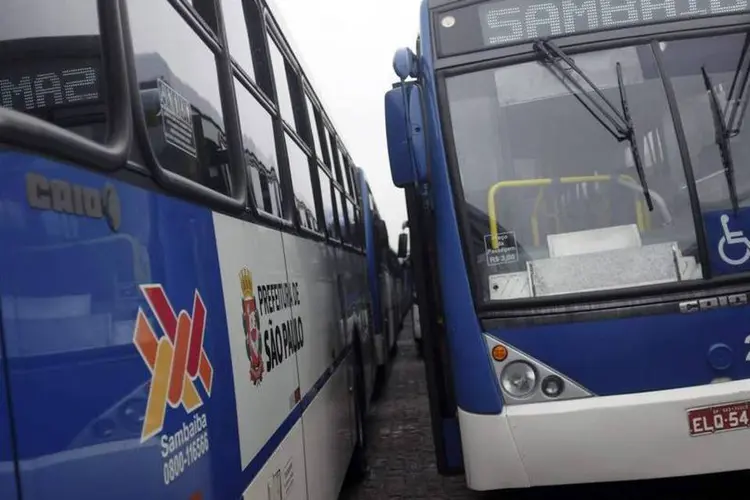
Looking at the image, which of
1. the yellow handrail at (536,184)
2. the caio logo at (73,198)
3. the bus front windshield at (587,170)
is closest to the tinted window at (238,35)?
the bus front windshield at (587,170)

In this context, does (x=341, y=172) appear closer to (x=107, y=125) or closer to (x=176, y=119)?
(x=176, y=119)

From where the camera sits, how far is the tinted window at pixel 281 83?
4914 millimetres

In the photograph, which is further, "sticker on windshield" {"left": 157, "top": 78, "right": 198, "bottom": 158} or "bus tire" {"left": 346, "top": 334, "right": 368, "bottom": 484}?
"bus tire" {"left": 346, "top": 334, "right": 368, "bottom": 484}

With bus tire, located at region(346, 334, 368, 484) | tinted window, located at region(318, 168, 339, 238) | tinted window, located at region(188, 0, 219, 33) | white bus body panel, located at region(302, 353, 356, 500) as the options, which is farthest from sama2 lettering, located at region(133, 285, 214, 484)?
bus tire, located at region(346, 334, 368, 484)

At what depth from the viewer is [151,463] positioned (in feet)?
6.39

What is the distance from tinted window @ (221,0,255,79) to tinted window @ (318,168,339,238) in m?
2.44

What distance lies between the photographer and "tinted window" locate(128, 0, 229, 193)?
2334 mm

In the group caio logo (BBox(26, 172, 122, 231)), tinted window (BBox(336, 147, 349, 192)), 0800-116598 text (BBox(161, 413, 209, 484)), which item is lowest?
0800-116598 text (BBox(161, 413, 209, 484))

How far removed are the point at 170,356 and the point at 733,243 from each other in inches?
124

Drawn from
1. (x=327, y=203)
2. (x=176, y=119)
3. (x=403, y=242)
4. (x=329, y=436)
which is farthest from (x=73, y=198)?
(x=403, y=242)

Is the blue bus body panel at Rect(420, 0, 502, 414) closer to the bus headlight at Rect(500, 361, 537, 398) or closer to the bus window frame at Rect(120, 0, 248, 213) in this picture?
the bus headlight at Rect(500, 361, 537, 398)

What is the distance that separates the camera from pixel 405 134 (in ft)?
15.4

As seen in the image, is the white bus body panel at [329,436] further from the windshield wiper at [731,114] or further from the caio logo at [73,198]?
the caio logo at [73,198]

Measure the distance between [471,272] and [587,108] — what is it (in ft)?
3.37
